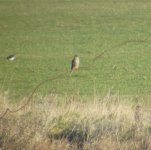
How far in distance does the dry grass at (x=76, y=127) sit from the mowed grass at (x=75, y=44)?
3.52 feet

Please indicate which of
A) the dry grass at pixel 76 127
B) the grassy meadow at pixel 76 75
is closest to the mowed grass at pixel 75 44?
the grassy meadow at pixel 76 75

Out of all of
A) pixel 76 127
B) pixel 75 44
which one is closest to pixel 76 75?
pixel 75 44

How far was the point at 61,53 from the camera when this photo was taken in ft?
71.3

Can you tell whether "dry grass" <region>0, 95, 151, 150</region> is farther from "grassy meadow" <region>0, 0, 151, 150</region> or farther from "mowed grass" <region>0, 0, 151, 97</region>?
"mowed grass" <region>0, 0, 151, 97</region>

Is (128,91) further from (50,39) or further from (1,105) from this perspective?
(50,39)

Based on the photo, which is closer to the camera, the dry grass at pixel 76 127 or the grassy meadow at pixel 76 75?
the dry grass at pixel 76 127

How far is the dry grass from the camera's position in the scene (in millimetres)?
6168

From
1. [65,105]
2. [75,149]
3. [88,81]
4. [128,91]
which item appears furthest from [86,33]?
[75,149]

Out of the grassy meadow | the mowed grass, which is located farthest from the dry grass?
the mowed grass

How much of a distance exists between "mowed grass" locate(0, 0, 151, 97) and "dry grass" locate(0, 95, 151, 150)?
1.07 m

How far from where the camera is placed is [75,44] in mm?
23938

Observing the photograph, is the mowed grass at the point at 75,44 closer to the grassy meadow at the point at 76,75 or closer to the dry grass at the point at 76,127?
the grassy meadow at the point at 76,75

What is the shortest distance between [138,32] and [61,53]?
20.7ft

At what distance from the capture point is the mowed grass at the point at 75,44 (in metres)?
15.1
